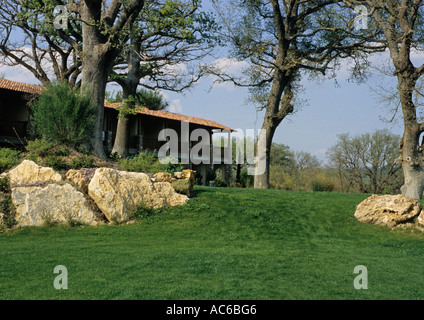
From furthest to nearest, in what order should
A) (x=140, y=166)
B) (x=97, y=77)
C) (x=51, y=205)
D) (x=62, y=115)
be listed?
(x=97, y=77) → (x=140, y=166) → (x=62, y=115) → (x=51, y=205)

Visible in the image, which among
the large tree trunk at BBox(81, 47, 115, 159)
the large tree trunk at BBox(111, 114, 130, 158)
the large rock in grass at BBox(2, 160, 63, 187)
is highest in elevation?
the large tree trunk at BBox(81, 47, 115, 159)

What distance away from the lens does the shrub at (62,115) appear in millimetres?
15609

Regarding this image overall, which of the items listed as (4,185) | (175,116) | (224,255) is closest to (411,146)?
(224,255)

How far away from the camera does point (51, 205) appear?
12984mm

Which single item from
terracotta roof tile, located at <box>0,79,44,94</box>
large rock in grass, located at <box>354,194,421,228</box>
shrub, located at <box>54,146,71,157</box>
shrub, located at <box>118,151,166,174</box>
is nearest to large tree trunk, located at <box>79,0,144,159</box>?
shrub, located at <box>118,151,166,174</box>

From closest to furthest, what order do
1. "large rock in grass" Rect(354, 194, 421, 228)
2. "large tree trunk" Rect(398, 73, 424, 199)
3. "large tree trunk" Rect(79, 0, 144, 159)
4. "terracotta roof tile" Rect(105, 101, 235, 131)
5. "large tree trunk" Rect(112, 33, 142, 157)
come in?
"large rock in grass" Rect(354, 194, 421, 228) → "large tree trunk" Rect(79, 0, 144, 159) → "large tree trunk" Rect(398, 73, 424, 199) → "large tree trunk" Rect(112, 33, 142, 157) → "terracotta roof tile" Rect(105, 101, 235, 131)

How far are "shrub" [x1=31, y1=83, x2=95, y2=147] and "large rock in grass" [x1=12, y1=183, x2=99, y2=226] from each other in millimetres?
3055

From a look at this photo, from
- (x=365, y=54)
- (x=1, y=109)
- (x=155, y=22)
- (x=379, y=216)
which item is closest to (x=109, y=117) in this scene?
(x=1, y=109)

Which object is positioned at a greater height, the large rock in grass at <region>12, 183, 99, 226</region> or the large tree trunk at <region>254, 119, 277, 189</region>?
the large tree trunk at <region>254, 119, 277, 189</region>

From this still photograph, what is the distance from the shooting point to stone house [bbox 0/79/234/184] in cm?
2370

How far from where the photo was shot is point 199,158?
3412 centimetres

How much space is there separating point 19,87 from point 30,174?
499 inches

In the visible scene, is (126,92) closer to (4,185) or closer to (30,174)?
(30,174)

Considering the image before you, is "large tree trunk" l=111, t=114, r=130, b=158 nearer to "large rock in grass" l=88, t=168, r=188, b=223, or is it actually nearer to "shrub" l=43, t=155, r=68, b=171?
"shrub" l=43, t=155, r=68, b=171
